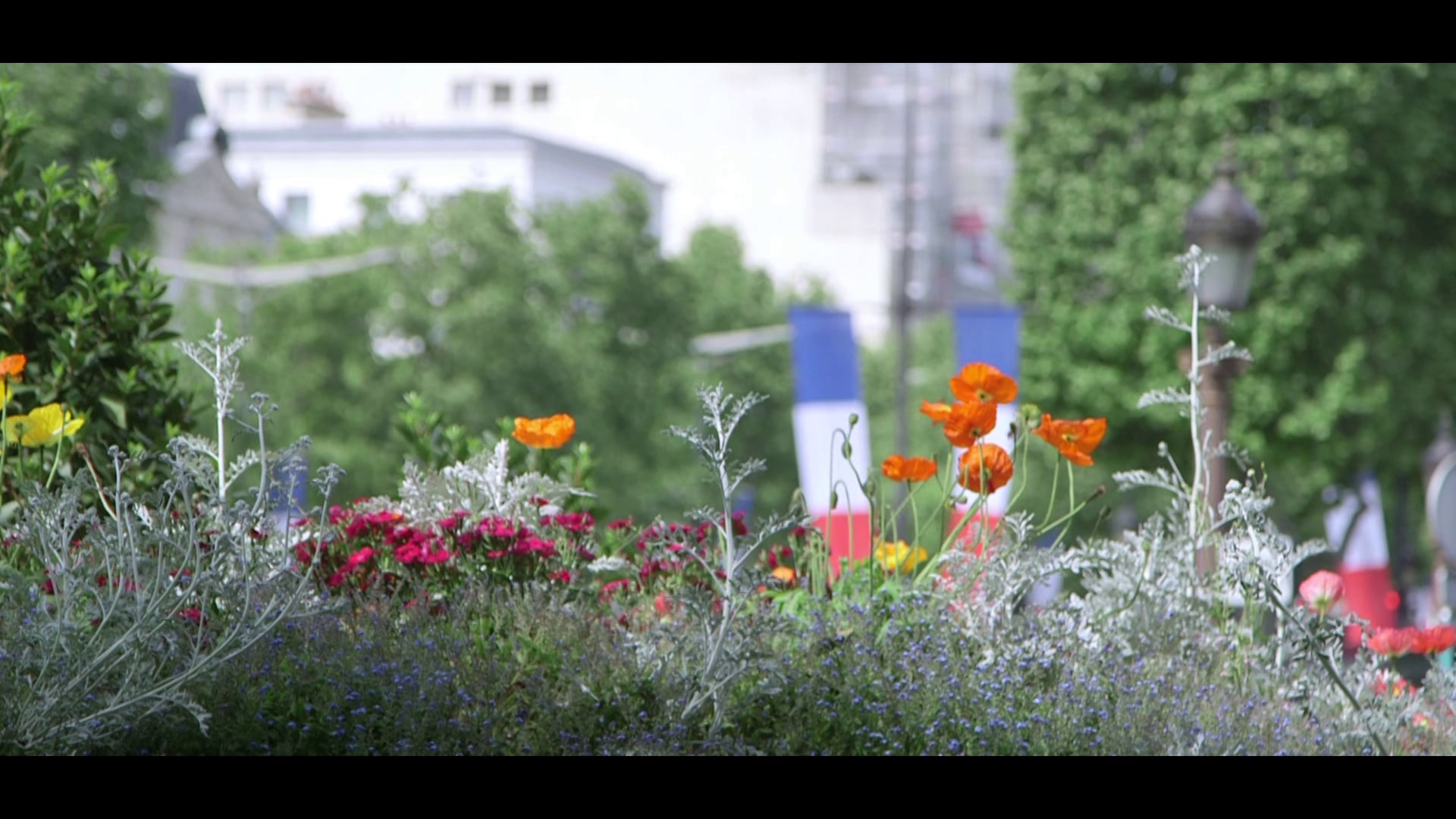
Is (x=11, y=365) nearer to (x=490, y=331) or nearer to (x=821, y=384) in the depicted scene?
(x=821, y=384)

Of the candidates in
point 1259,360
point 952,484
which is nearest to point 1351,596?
point 1259,360

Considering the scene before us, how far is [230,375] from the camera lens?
11.7ft

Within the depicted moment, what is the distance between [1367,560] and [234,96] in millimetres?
81825

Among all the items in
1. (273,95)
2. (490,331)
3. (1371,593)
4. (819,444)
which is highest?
(273,95)

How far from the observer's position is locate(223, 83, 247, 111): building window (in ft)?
299

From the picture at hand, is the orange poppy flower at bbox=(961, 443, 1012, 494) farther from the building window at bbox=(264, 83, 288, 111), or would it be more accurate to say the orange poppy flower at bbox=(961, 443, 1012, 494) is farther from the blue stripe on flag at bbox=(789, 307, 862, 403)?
the building window at bbox=(264, 83, 288, 111)

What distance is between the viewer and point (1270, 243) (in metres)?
18.3

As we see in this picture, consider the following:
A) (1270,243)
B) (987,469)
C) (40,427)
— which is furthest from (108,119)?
(987,469)

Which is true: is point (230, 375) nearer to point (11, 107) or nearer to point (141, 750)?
point (141, 750)

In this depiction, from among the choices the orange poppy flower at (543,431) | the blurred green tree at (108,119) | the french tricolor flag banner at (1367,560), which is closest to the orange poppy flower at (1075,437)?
the orange poppy flower at (543,431)

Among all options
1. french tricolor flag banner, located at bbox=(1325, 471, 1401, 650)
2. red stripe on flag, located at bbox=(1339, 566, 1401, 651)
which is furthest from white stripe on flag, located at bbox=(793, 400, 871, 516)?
red stripe on flag, located at bbox=(1339, 566, 1401, 651)

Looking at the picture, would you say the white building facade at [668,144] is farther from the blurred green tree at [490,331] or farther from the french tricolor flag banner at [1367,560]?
the french tricolor flag banner at [1367,560]

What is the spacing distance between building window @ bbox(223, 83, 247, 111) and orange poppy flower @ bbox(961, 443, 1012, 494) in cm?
9159
